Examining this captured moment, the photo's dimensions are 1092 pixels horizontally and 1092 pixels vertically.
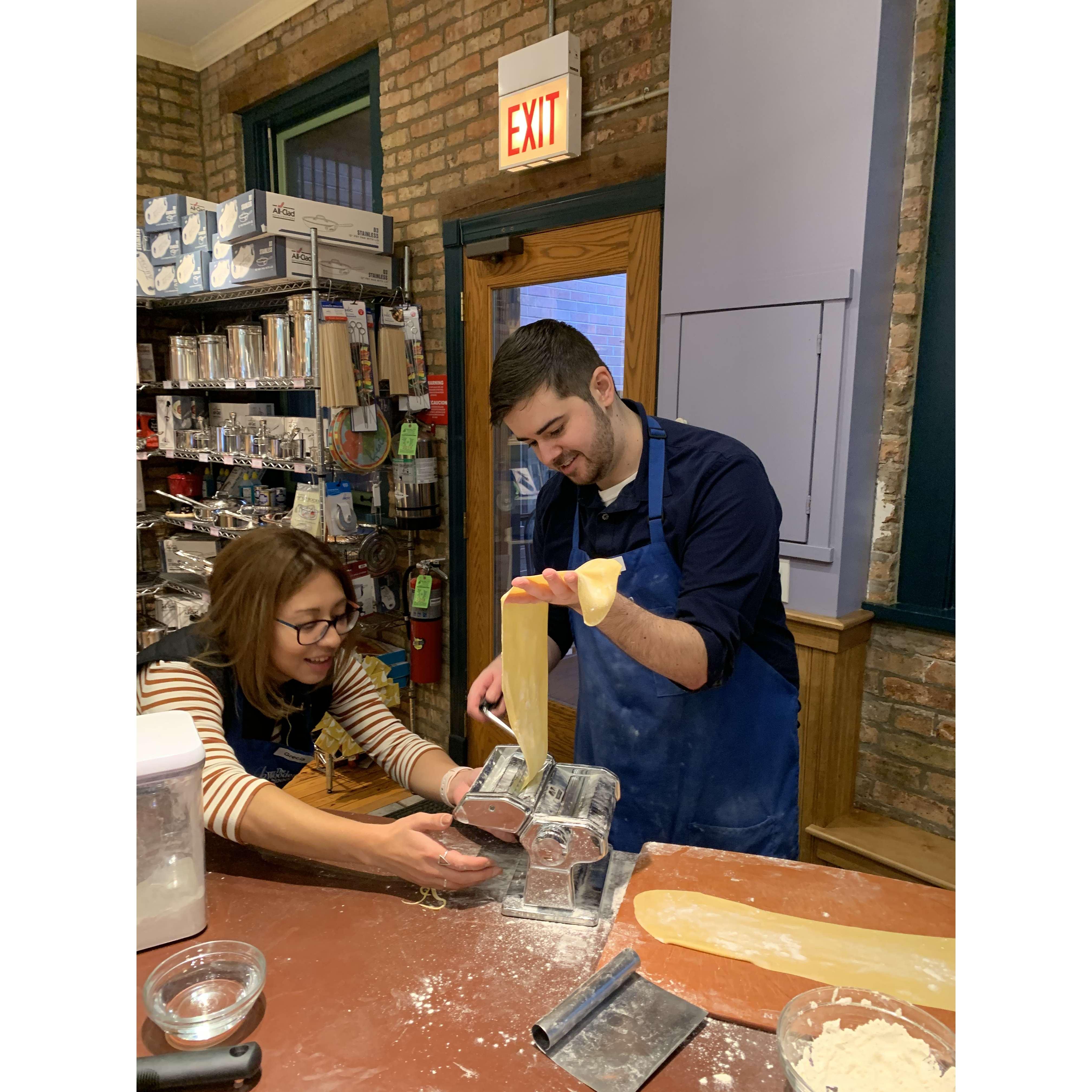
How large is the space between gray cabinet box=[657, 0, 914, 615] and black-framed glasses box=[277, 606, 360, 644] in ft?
4.75

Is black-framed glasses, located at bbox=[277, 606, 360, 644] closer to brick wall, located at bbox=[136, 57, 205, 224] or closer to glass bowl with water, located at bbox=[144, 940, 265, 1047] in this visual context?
glass bowl with water, located at bbox=[144, 940, 265, 1047]

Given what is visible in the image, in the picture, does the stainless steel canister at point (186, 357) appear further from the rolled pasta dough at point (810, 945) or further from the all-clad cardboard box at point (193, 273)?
the rolled pasta dough at point (810, 945)

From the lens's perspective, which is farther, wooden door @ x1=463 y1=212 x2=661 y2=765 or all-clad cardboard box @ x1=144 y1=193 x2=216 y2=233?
all-clad cardboard box @ x1=144 y1=193 x2=216 y2=233

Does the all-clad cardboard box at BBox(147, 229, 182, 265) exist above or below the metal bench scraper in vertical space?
above

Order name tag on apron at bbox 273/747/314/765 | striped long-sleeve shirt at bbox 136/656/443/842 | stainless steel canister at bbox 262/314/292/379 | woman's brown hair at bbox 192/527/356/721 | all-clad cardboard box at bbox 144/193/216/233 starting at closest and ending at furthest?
striped long-sleeve shirt at bbox 136/656/443/842
woman's brown hair at bbox 192/527/356/721
name tag on apron at bbox 273/747/314/765
stainless steel canister at bbox 262/314/292/379
all-clad cardboard box at bbox 144/193/216/233

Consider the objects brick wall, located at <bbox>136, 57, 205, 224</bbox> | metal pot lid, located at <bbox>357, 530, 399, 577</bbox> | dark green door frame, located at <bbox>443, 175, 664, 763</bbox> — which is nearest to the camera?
dark green door frame, located at <bbox>443, 175, 664, 763</bbox>

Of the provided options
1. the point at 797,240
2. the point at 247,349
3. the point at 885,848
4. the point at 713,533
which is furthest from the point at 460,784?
A: the point at 247,349

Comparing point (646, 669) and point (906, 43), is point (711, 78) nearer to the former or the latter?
point (906, 43)

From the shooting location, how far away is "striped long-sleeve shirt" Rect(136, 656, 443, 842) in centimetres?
146

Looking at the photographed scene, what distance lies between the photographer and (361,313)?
3824 mm

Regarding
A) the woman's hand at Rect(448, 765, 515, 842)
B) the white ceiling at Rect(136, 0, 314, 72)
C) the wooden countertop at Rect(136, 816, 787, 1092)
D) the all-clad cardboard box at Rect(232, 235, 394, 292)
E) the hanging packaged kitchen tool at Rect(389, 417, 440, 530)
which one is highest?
the white ceiling at Rect(136, 0, 314, 72)

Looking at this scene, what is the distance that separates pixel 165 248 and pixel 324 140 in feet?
3.87

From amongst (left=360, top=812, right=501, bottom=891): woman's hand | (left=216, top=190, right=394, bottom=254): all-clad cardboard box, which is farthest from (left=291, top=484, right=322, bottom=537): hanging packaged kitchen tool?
(left=360, top=812, right=501, bottom=891): woman's hand
